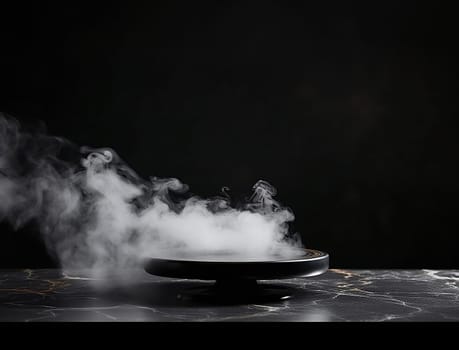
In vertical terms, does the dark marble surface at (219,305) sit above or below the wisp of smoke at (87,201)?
below

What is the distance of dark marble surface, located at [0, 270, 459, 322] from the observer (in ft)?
5.54

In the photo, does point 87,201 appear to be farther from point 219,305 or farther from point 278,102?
point 219,305

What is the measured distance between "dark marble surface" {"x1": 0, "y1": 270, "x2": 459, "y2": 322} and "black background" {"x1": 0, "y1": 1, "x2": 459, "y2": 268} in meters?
0.60

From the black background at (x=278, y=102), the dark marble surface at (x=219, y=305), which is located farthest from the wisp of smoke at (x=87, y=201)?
the dark marble surface at (x=219, y=305)

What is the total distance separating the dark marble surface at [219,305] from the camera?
1689mm

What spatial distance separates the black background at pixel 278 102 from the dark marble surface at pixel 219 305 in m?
0.60

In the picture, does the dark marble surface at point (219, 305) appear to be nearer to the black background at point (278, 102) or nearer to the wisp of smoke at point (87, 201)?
the wisp of smoke at point (87, 201)

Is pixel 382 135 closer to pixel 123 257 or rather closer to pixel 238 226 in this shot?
Answer: pixel 238 226

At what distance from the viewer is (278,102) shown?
127 inches

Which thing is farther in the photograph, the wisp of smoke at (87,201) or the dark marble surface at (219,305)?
the wisp of smoke at (87,201)

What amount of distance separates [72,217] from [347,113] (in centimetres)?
157

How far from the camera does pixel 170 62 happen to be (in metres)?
3.23

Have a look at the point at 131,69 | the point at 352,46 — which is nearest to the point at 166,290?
the point at 131,69

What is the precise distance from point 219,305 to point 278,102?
160 cm
